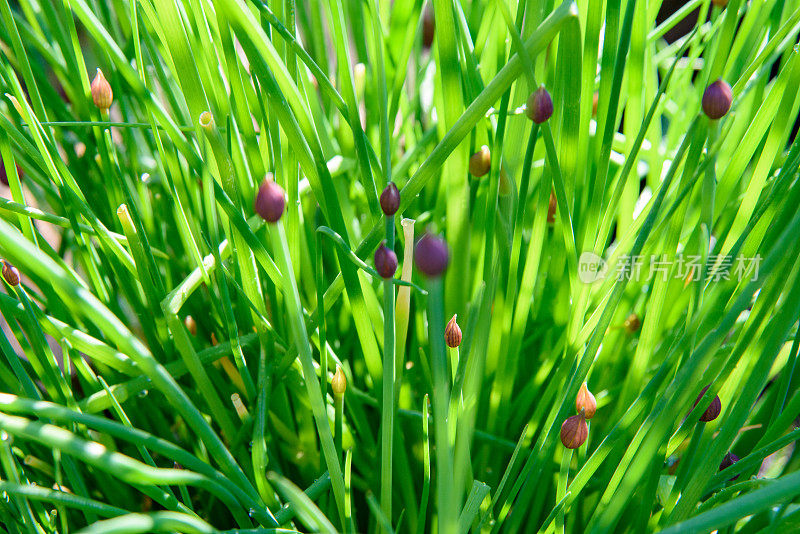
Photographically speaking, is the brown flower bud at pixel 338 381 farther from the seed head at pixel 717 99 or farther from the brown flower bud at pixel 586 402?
the seed head at pixel 717 99

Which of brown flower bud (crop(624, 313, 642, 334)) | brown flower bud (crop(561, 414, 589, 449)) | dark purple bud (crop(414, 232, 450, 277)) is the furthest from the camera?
brown flower bud (crop(624, 313, 642, 334))

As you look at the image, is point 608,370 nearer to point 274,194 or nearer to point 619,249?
point 619,249

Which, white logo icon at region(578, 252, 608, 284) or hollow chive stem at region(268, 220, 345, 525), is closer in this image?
hollow chive stem at region(268, 220, 345, 525)

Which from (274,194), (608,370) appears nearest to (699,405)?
(608,370)

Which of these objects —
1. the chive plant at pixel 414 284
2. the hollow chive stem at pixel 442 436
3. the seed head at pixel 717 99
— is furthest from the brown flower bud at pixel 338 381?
the seed head at pixel 717 99

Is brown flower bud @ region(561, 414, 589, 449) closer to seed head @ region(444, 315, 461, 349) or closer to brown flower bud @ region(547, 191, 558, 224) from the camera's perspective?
seed head @ region(444, 315, 461, 349)

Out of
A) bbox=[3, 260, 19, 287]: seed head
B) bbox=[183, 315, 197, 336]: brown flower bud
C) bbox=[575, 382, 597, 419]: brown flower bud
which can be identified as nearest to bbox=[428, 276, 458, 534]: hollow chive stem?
bbox=[575, 382, 597, 419]: brown flower bud
